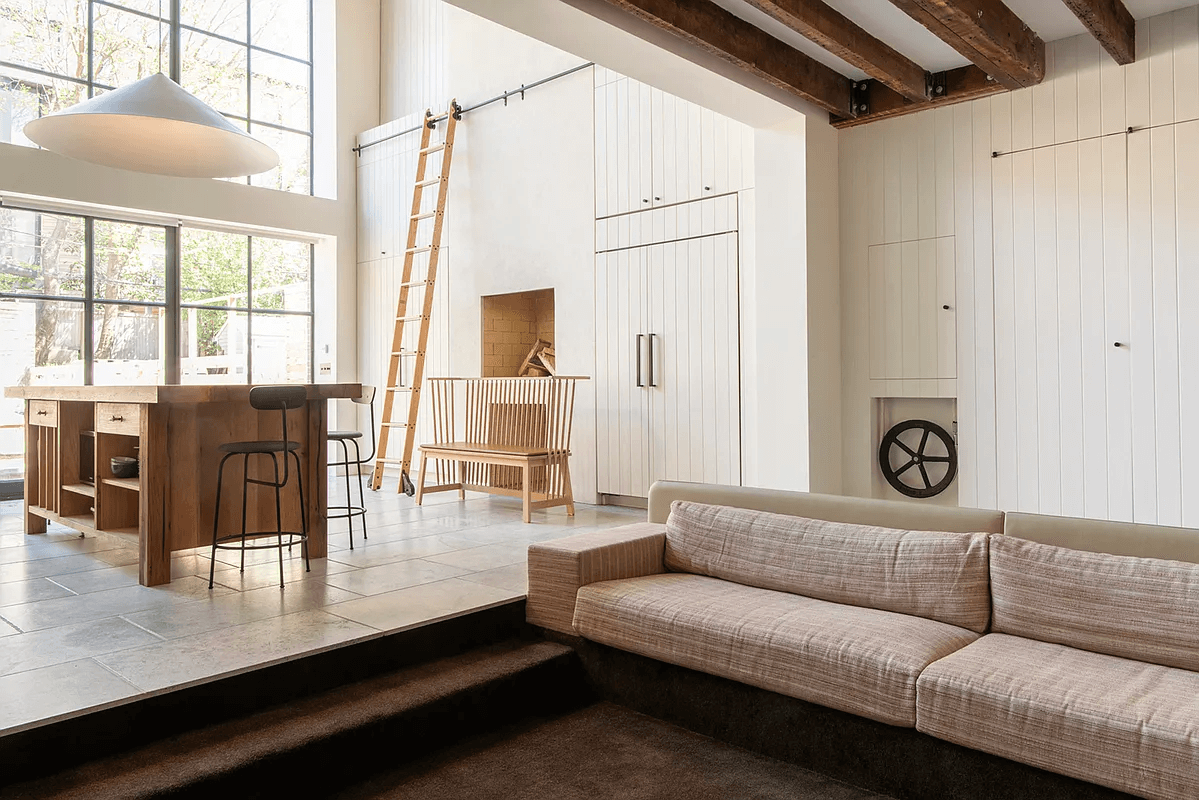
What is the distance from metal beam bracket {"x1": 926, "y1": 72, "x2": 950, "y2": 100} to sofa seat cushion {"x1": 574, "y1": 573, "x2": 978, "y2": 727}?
3.58 m

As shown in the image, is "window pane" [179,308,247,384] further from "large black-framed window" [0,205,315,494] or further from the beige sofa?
the beige sofa

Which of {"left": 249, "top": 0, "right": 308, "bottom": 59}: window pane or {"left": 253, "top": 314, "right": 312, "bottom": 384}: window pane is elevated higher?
{"left": 249, "top": 0, "right": 308, "bottom": 59}: window pane

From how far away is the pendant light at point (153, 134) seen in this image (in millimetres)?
3928

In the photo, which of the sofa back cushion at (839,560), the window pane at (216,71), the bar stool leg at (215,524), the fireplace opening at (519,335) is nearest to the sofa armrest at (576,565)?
the sofa back cushion at (839,560)

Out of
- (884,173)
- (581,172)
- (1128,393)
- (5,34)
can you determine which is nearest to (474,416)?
(581,172)

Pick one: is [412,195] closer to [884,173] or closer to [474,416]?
[474,416]

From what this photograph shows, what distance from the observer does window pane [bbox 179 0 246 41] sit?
345 inches

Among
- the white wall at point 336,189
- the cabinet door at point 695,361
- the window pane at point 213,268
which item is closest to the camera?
the cabinet door at point 695,361

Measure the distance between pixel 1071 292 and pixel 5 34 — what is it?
8.89 meters

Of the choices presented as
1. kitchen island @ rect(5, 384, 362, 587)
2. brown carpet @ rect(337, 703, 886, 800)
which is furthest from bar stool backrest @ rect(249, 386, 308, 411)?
brown carpet @ rect(337, 703, 886, 800)

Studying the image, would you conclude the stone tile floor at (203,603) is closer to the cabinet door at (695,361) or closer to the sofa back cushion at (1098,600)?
the cabinet door at (695,361)

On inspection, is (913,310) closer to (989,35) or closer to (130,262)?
(989,35)

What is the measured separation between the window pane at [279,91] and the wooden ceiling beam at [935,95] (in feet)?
21.5

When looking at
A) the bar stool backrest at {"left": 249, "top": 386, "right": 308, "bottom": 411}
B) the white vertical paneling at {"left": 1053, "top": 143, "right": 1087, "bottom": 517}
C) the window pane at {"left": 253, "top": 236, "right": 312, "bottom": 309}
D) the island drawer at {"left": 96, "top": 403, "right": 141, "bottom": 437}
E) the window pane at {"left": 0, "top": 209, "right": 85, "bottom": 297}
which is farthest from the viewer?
the window pane at {"left": 253, "top": 236, "right": 312, "bottom": 309}
